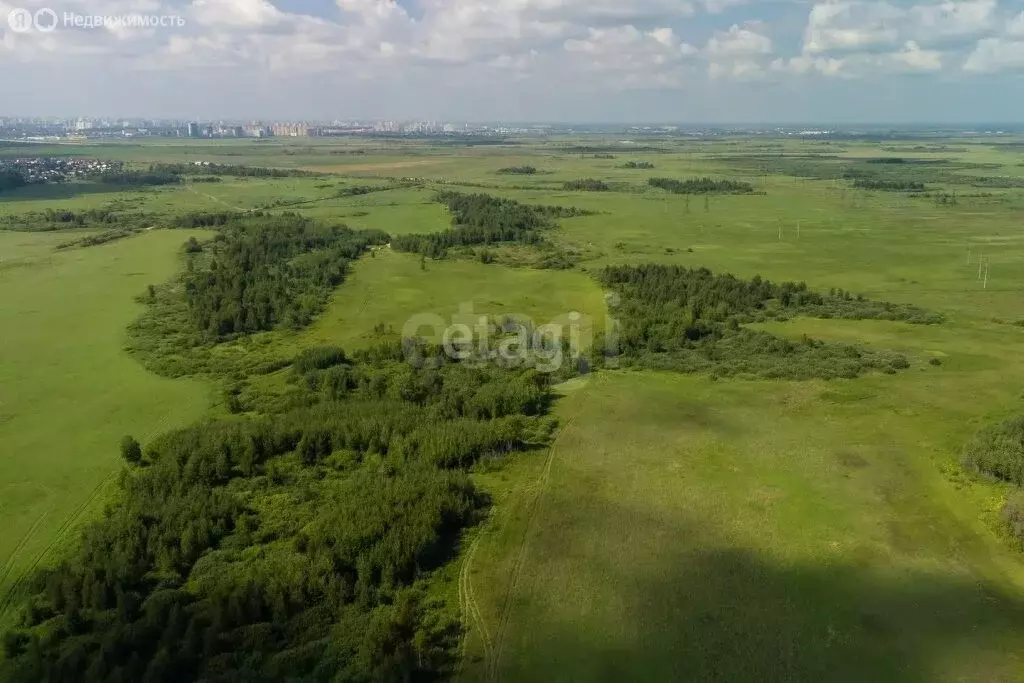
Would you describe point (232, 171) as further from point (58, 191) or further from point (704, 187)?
point (704, 187)

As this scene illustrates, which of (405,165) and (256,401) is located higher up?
(405,165)

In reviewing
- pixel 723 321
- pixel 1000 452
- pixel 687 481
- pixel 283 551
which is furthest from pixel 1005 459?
pixel 283 551

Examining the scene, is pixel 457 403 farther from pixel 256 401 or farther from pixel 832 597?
pixel 832 597

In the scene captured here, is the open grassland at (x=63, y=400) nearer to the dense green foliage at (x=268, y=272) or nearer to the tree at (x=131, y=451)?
the tree at (x=131, y=451)

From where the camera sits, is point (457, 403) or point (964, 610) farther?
point (457, 403)

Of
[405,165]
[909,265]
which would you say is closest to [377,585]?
[909,265]
